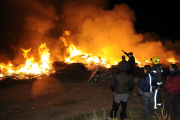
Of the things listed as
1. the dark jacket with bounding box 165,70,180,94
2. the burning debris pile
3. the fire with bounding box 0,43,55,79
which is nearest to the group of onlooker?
the dark jacket with bounding box 165,70,180,94

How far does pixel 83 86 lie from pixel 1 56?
13.0 m

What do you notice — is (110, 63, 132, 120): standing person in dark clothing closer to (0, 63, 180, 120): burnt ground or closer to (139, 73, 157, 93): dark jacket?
(139, 73, 157, 93): dark jacket

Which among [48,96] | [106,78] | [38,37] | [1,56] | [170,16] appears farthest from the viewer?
[170,16]

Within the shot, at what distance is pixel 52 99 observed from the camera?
21.5 feet

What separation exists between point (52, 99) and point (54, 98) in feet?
0.45

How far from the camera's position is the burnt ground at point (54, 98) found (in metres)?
5.21

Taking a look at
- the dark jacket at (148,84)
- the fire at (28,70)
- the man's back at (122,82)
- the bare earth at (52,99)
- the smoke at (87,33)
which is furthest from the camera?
the smoke at (87,33)

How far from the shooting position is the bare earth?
518cm

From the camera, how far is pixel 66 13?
20141mm

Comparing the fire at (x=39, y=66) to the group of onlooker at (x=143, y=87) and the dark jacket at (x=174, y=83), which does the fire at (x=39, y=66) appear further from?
the dark jacket at (x=174, y=83)

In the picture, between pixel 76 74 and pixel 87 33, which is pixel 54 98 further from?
pixel 87 33

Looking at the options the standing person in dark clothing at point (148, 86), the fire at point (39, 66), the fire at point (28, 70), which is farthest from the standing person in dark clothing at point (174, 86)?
the fire at point (28, 70)

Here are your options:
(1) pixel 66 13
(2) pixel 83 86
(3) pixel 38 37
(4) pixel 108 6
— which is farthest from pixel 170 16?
(2) pixel 83 86

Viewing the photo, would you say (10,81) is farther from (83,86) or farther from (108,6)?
(108,6)
